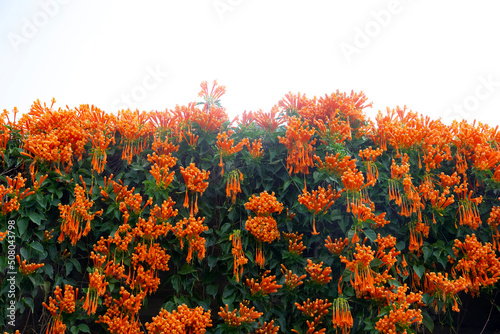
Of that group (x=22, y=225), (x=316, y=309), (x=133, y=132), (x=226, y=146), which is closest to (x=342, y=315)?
(x=316, y=309)

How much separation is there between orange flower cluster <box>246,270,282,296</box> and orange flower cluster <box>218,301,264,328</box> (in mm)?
147

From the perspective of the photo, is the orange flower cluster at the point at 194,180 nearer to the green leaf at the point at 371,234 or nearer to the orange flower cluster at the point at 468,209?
the green leaf at the point at 371,234

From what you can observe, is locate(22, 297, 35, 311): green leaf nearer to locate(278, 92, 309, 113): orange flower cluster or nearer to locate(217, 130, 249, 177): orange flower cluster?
locate(217, 130, 249, 177): orange flower cluster

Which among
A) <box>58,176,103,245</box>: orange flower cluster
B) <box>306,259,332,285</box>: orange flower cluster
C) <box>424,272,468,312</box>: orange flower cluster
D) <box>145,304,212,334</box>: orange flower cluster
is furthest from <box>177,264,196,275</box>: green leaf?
<box>424,272,468,312</box>: orange flower cluster

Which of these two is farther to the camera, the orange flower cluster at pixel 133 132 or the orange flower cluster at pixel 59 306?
the orange flower cluster at pixel 133 132

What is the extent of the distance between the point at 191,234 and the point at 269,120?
1.16 m

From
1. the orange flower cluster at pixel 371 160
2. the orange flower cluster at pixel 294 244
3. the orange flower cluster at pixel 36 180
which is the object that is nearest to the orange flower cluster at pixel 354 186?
the orange flower cluster at pixel 371 160

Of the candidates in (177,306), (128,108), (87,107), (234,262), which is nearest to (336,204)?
(234,262)

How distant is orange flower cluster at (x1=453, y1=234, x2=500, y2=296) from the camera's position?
282 cm

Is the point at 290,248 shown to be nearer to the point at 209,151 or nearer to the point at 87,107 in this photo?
the point at 209,151

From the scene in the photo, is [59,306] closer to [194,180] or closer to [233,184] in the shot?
[194,180]

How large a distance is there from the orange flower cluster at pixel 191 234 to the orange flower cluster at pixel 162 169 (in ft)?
1.08

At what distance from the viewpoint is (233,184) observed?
9.43 ft

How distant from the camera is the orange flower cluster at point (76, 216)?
2639 millimetres
